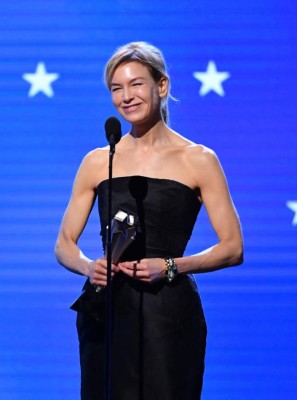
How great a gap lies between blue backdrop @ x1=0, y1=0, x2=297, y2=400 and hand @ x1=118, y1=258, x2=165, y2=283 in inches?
33.8

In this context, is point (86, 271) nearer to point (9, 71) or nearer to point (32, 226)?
point (32, 226)

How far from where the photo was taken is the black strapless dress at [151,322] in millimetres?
2363

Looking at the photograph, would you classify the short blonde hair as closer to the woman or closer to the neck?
the woman

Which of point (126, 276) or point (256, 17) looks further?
point (256, 17)

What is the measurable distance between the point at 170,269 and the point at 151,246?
9 cm

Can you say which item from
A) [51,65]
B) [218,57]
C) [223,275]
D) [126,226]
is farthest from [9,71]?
[126,226]

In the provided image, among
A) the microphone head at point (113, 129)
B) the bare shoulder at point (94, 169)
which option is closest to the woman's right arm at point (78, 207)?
the bare shoulder at point (94, 169)

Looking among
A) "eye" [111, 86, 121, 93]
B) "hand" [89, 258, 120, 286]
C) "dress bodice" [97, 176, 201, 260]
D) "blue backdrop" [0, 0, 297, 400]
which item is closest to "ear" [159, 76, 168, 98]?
"eye" [111, 86, 121, 93]

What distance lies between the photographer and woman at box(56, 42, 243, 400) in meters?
2.37

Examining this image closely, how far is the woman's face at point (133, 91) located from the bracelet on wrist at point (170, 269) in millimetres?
365

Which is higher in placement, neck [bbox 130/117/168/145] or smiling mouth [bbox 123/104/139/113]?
smiling mouth [bbox 123/104/139/113]

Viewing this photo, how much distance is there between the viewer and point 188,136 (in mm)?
3184

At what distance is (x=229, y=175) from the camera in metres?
3.18

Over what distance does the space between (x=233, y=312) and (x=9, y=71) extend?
1.07 meters
